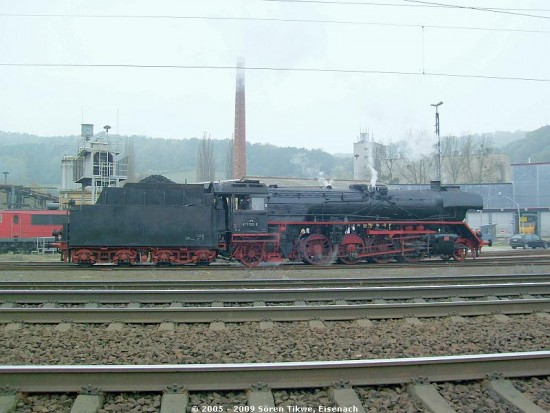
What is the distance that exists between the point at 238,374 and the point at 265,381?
0.97ft

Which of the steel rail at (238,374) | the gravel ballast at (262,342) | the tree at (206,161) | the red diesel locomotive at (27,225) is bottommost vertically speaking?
the gravel ballast at (262,342)

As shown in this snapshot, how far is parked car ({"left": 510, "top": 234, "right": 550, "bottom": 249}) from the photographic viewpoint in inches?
1435

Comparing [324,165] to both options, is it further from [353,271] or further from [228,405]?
[228,405]

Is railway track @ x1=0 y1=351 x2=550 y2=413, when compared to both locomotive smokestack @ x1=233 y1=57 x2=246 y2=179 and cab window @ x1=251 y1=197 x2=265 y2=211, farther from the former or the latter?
locomotive smokestack @ x1=233 y1=57 x2=246 y2=179

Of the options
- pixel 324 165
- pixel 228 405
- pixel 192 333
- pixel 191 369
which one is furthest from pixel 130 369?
pixel 324 165

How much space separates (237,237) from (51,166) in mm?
116511

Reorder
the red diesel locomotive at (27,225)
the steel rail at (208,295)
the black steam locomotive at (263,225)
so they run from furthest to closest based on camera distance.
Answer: the red diesel locomotive at (27,225) → the black steam locomotive at (263,225) → the steel rail at (208,295)

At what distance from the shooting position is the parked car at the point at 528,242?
120ft

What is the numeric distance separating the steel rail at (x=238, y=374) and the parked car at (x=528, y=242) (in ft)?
115

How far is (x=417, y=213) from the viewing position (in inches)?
797

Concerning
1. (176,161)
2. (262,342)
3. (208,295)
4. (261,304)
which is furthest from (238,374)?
(176,161)

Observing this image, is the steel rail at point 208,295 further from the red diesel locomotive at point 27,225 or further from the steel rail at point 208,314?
the red diesel locomotive at point 27,225

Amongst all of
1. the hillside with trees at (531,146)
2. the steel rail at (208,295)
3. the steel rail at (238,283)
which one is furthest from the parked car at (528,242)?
the hillside with trees at (531,146)

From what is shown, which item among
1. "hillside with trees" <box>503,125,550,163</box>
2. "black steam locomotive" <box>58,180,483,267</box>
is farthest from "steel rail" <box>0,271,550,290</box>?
"hillside with trees" <box>503,125,550,163</box>
